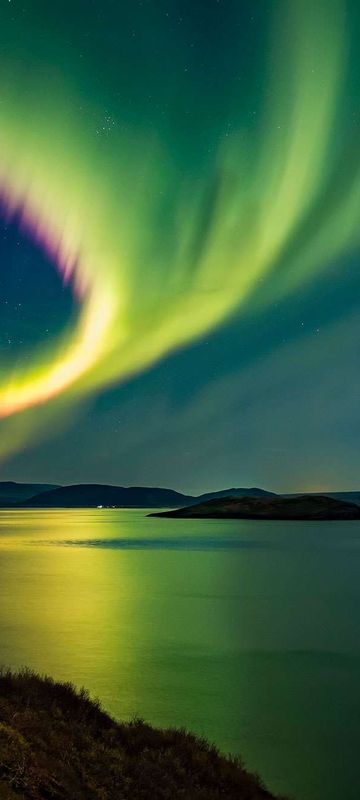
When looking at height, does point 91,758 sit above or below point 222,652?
above

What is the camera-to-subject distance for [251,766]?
13.3 metres

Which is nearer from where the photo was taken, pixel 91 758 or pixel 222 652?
pixel 91 758

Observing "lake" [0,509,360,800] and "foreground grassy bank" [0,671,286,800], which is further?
"lake" [0,509,360,800]

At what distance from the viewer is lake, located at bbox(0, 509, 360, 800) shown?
1473 cm

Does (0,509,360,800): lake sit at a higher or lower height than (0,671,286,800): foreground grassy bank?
lower

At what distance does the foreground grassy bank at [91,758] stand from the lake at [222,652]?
1550mm

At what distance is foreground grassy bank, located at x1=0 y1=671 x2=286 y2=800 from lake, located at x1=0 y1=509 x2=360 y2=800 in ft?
5.09

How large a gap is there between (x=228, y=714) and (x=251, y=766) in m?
3.78

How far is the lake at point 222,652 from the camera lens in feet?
48.3

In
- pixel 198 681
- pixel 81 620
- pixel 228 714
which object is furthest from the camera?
pixel 81 620

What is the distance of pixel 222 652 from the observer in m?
25.0

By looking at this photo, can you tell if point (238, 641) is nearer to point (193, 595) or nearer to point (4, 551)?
point (193, 595)

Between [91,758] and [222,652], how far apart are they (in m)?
14.8

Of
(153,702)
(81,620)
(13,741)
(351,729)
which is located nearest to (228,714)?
(153,702)
